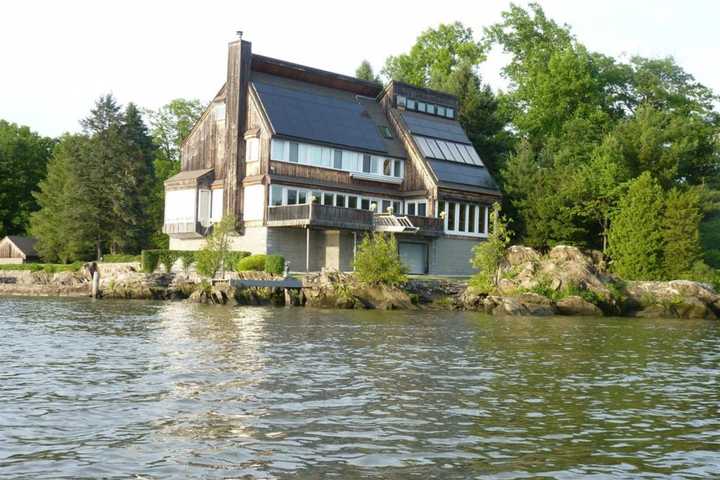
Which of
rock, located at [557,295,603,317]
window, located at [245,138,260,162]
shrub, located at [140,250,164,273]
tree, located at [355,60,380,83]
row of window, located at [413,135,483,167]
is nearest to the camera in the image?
rock, located at [557,295,603,317]

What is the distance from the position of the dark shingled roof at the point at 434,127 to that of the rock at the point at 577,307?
20.8m

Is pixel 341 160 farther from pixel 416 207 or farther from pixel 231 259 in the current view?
pixel 231 259

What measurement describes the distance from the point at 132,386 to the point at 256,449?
546 cm

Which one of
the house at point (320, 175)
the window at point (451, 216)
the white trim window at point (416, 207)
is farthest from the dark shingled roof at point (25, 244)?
the window at point (451, 216)

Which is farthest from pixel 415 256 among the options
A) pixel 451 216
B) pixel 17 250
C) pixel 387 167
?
pixel 17 250

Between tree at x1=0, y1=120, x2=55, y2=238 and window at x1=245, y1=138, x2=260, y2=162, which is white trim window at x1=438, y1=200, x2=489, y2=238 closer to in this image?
window at x1=245, y1=138, x2=260, y2=162

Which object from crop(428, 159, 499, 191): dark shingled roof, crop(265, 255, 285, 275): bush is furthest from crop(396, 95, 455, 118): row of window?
crop(265, 255, 285, 275): bush

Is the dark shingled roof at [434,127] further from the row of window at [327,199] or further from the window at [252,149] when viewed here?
the window at [252,149]

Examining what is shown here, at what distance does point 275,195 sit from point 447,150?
15.3 meters

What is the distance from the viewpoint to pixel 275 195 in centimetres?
5212

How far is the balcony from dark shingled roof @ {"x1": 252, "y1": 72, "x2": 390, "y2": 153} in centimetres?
531

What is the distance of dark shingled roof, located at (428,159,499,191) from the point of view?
58.3 metres

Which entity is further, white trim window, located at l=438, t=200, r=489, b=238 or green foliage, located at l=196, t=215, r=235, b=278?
white trim window, located at l=438, t=200, r=489, b=238

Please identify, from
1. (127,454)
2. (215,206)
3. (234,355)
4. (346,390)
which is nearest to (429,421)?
(346,390)
